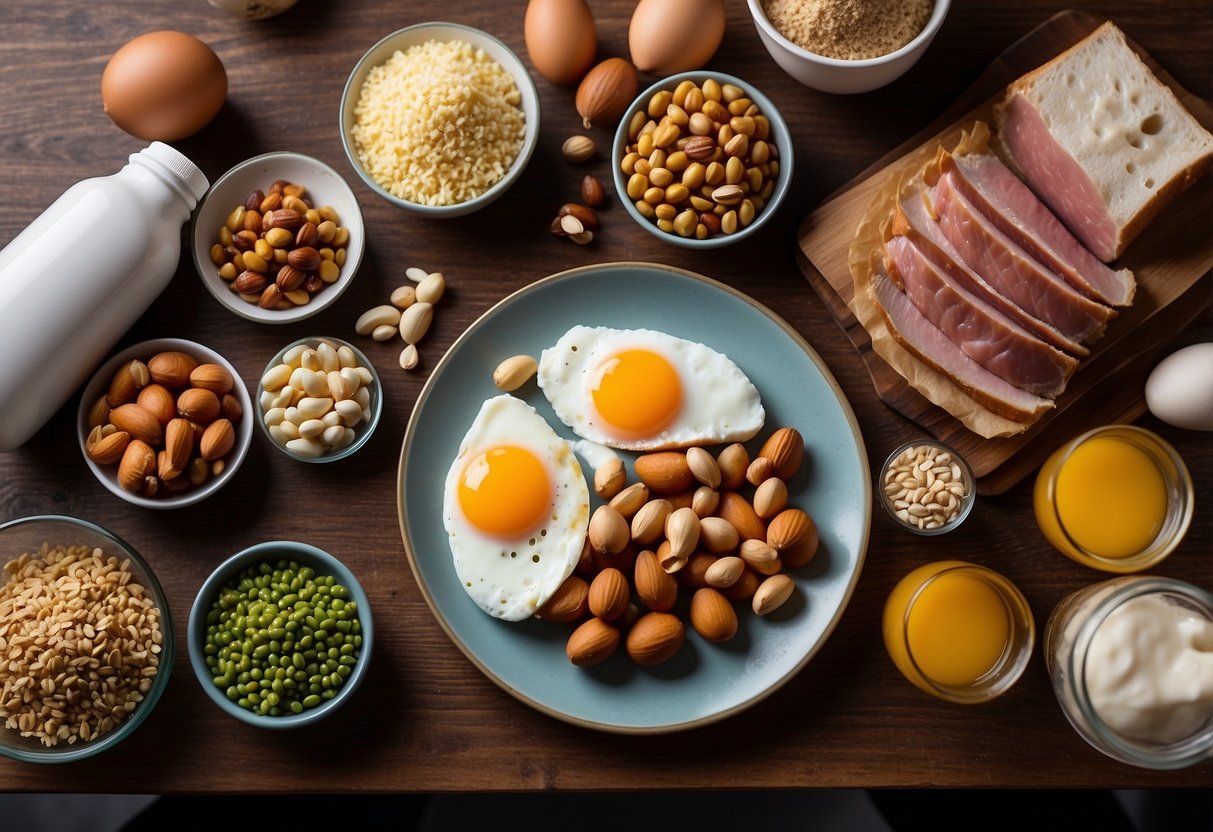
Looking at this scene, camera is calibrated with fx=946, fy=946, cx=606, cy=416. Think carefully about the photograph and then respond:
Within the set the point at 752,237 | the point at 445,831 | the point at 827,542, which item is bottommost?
the point at 445,831

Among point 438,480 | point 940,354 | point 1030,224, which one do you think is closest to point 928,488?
point 940,354

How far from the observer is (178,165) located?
151 cm

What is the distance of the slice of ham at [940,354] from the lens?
1527 millimetres

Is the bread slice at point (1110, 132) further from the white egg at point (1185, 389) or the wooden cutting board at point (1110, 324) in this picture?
the white egg at point (1185, 389)

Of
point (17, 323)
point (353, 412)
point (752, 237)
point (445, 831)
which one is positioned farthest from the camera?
point (445, 831)

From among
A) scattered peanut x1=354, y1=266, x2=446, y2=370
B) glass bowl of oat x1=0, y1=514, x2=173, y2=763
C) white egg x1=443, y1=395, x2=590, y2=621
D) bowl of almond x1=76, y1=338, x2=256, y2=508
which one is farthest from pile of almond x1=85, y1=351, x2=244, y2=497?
white egg x1=443, y1=395, x2=590, y2=621

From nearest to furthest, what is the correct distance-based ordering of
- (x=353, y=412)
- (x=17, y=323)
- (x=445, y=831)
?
1. (x=17, y=323)
2. (x=353, y=412)
3. (x=445, y=831)

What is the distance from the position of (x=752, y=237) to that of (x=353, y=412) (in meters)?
0.74

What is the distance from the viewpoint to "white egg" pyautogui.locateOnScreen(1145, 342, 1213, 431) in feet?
4.88

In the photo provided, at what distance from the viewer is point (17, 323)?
1418 mm

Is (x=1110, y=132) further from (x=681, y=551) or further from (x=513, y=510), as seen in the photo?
(x=513, y=510)

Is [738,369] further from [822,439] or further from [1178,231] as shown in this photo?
[1178,231]

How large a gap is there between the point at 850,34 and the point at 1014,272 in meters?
0.46

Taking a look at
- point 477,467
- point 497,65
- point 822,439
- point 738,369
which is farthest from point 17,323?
point 822,439
